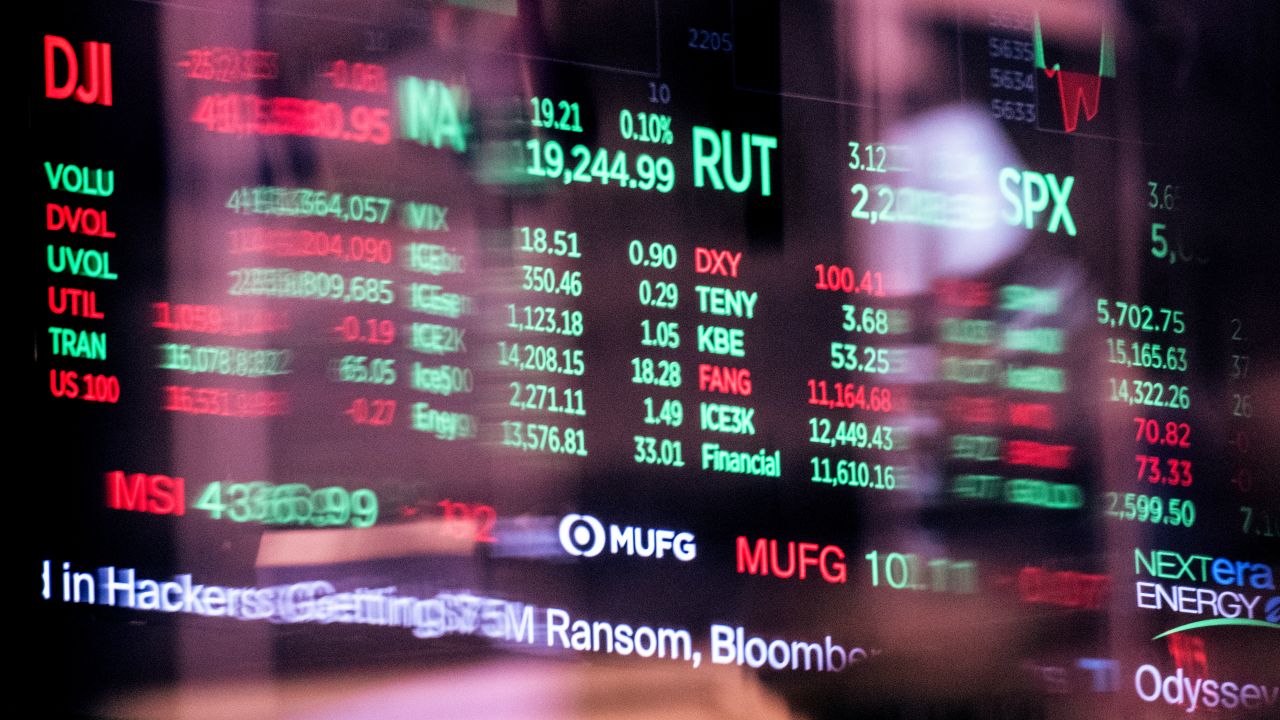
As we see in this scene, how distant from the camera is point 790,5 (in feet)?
10.5

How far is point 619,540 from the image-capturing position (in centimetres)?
293

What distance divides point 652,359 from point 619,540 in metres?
0.26

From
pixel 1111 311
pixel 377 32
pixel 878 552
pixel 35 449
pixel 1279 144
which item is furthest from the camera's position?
pixel 1279 144

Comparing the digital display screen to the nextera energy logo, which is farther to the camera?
the nextera energy logo

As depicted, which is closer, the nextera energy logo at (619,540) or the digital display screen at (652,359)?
the digital display screen at (652,359)

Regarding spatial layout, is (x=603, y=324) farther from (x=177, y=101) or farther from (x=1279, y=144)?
(x=1279, y=144)

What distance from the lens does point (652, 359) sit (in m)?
2.98

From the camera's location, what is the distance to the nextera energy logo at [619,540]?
9.51 feet

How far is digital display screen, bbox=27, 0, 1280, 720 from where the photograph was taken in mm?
2662

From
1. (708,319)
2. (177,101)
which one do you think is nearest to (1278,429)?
(708,319)

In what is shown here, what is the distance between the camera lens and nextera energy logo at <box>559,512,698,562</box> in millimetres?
2898

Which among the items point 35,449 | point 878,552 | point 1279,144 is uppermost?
point 1279,144

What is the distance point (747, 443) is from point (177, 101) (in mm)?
934

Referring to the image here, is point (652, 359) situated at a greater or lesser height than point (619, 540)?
greater
